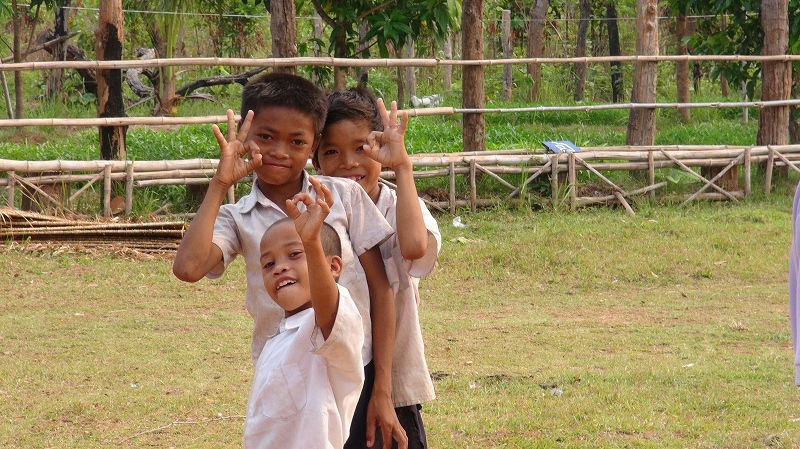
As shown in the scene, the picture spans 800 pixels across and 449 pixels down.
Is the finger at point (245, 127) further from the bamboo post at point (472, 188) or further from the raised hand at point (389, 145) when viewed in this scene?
the bamboo post at point (472, 188)

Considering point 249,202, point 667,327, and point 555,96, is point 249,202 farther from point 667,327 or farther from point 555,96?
point 555,96

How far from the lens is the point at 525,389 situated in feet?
13.2

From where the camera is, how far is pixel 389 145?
2105 millimetres

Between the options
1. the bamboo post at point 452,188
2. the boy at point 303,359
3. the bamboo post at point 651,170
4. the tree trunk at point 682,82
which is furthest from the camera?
the tree trunk at point 682,82

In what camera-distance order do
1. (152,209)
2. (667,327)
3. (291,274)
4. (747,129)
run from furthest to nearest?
(747,129)
(152,209)
(667,327)
(291,274)

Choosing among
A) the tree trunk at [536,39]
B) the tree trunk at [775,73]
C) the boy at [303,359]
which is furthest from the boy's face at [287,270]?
the tree trunk at [536,39]

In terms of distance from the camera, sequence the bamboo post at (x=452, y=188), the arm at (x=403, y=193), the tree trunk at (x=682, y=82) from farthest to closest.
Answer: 1. the tree trunk at (x=682, y=82)
2. the bamboo post at (x=452, y=188)
3. the arm at (x=403, y=193)

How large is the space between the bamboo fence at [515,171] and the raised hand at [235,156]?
4.87 meters

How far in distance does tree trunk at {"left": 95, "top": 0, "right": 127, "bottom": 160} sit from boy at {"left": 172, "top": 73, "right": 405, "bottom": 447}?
5.52m

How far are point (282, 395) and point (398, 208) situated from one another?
1.60ft

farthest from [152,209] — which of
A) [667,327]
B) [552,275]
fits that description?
[667,327]

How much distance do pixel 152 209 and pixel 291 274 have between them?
17.5ft

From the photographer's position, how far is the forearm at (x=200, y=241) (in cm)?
195

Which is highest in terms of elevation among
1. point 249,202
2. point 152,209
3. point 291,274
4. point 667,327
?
point 249,202
